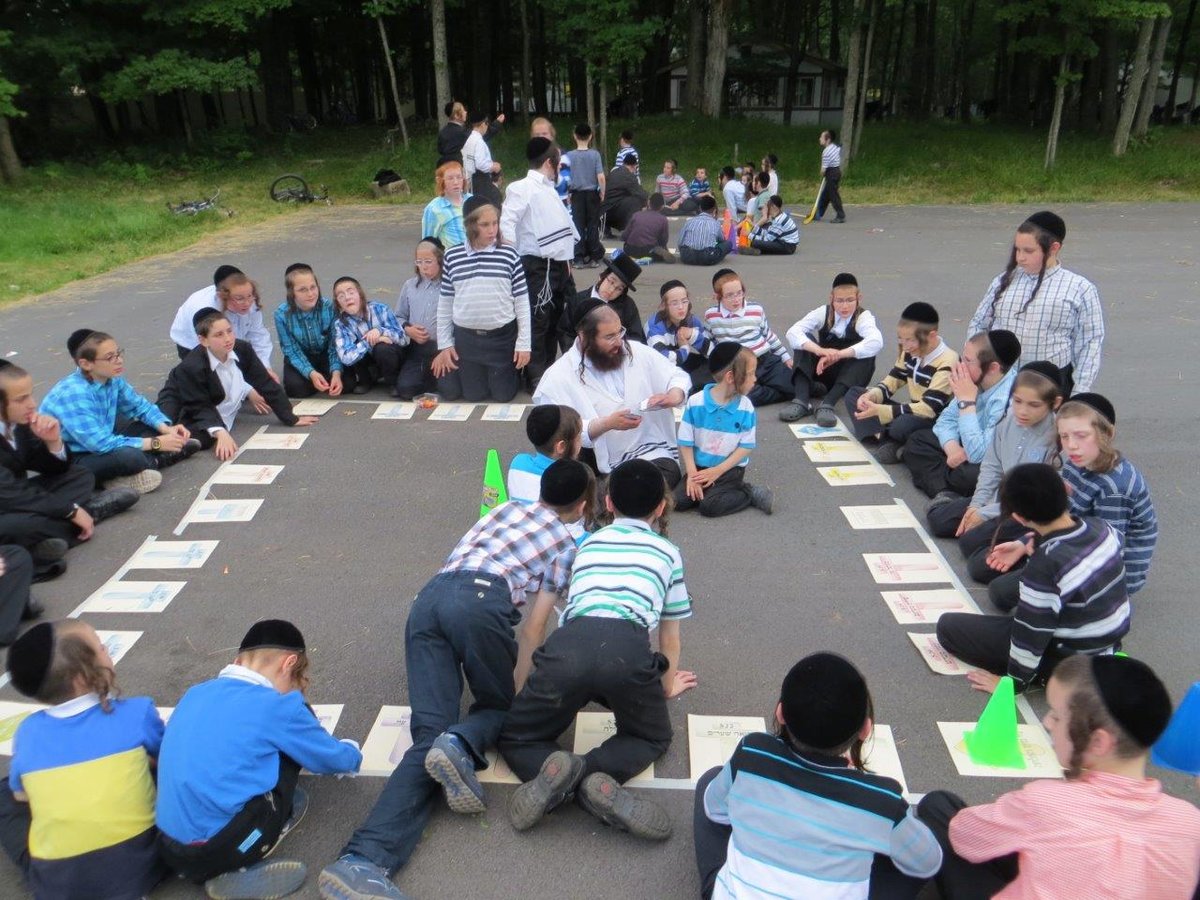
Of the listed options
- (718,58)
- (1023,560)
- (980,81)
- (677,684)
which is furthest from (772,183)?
(980,81)

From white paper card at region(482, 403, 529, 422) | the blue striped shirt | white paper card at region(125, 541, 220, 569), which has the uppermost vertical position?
the blue striped shirt

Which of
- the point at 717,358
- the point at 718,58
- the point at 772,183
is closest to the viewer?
the point at 717,358

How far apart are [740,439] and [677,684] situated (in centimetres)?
211

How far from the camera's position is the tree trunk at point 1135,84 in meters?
19.4

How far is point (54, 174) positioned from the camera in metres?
22.0

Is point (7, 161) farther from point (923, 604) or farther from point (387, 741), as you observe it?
point (923, 604)

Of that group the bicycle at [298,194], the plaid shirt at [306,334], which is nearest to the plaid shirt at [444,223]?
the plaid shirt at [306,334]

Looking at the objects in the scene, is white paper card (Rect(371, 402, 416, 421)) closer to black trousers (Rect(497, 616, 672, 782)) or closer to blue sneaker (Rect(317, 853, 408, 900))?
black trousers (Rect(497, 616, 672, 782))

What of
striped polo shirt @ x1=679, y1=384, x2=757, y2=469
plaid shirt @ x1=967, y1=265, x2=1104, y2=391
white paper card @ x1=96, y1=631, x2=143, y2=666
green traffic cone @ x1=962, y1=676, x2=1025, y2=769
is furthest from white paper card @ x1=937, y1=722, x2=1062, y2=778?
white paper card @ x1=96, y1=631, x2=143, y2=666

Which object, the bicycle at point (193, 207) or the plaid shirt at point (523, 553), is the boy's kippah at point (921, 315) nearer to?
the plaid shirt at point (523, 553)

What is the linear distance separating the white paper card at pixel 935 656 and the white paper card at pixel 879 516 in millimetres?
1171

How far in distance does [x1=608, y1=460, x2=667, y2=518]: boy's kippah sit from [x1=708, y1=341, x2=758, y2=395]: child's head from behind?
2105 millimetres

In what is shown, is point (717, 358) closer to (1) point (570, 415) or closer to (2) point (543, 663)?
(1) point (570, 415)

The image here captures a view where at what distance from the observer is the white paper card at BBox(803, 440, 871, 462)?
6254mm
